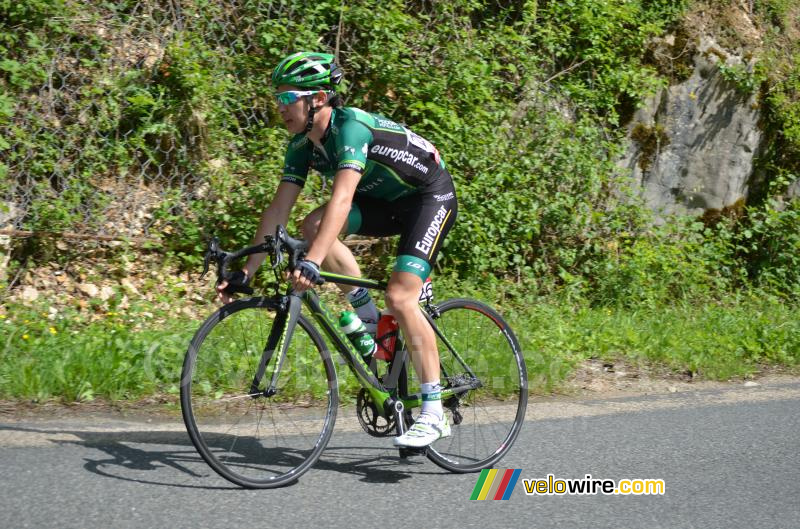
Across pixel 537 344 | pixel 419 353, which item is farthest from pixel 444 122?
pixel 419 353

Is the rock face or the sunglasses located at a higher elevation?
the sunglasses

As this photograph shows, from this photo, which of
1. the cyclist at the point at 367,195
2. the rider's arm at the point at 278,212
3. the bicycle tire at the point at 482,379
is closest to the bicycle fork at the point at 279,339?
the cyclist at the point at 367,195

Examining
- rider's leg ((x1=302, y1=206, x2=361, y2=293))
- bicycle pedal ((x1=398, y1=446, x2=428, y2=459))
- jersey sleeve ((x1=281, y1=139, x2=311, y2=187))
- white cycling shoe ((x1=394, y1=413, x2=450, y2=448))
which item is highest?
jersey sleeve ((x1=281, y1=139, x2=311, y2=187))

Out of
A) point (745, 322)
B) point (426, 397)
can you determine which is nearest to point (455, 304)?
point (426, 397)

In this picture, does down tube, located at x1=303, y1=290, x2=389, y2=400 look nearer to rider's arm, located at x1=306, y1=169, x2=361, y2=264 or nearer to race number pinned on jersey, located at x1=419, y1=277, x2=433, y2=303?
rider's arm, located at x1=306, y1=169, x2=361, y2=264

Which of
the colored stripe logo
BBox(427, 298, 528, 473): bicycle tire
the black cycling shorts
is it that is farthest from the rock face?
the colored stripe logo

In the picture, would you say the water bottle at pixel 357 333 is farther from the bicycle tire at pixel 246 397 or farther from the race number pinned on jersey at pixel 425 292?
the race number pinned on jersey at pixel 425 292

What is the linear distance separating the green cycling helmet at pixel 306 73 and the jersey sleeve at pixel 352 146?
24 centimetres

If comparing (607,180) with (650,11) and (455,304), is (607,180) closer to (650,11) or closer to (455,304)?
(650,11)

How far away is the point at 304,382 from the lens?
201 inches

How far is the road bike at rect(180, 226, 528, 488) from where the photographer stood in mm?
4098

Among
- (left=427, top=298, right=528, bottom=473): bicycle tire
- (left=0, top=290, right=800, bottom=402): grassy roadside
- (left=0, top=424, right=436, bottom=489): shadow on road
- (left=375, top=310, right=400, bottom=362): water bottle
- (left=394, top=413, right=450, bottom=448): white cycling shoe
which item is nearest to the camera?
(left=0, top=424, right=436, bottom=489): shadow on road

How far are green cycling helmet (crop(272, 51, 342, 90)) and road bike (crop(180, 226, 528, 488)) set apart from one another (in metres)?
0.79

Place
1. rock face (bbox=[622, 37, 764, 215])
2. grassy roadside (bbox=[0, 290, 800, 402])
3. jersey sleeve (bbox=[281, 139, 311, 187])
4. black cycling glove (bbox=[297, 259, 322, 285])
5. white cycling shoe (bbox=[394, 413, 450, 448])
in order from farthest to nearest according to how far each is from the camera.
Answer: rock face (bbox=[622, 37, 764, 215]) → grassy roadside (bbox=[0, 290, 800, 402]) → jersey sleeve (bbox=[281, 139, 311, 187]) → white cycling shoe (bbox=[394, 413, 450, 448]) → black cycling glove (bbox=[297, 259, 322, 285])
